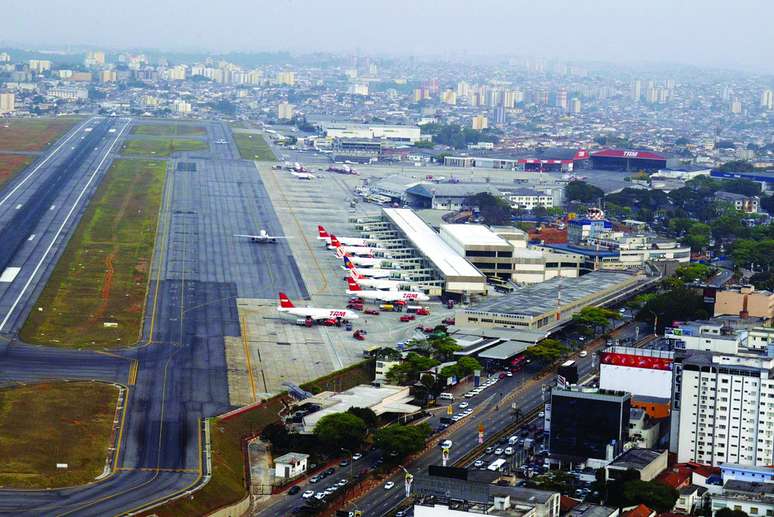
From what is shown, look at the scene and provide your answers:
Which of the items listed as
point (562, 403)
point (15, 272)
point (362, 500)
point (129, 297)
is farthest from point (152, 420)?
point (15, 272)

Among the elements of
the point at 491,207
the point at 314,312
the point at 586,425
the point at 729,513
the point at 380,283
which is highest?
the point at 586,425

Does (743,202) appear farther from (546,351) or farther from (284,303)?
(546,351)

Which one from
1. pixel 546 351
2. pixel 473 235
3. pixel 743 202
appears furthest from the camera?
pixel 743 202

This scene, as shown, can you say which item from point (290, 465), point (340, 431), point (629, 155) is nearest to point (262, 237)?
point (340, 431)

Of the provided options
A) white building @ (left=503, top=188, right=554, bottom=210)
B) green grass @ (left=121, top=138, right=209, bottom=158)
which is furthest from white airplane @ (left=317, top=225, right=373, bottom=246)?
green grass @ (left=121, top=138, right=209, bottom=158)

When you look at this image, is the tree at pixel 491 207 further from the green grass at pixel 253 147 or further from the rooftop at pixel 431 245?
the green grass at pixel 253 147

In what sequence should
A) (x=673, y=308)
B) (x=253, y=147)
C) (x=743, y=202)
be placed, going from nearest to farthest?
(x=673, y=308) → (x=743, y=202) → (x=253, y=147)

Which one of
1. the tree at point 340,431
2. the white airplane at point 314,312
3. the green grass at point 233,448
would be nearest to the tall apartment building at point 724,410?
the tree at point 340,431
